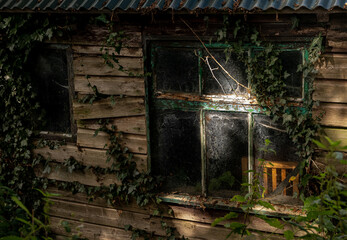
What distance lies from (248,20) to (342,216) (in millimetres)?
2260

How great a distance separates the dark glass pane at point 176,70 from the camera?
5051 millimetres

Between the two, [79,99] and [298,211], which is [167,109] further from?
[298,211]

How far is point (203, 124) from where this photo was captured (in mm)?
5129

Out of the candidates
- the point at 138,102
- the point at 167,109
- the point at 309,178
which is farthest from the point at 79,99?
the point at 309,178

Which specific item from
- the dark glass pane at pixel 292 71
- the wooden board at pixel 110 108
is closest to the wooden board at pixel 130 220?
the wooden board at pixel 110 108

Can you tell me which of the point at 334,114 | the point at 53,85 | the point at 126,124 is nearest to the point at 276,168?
the point at 334,114

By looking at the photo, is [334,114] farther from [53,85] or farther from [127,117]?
[53,85]

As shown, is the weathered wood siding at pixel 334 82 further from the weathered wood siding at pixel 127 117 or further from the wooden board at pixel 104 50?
the wooden board at pixel 104 50

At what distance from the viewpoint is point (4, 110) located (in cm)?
604

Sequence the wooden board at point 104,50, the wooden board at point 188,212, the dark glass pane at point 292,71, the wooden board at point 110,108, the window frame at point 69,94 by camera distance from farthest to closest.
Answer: the window frame at point 69,94
the wooden board at point 110,108
the wooden board at point 104,50
the wooden board at point 188,212
the dark glass pane at point 292,71

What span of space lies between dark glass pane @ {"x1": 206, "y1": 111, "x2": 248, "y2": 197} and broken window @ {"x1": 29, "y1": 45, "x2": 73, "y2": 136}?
1919 mm

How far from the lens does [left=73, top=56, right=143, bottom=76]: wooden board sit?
17.0ft

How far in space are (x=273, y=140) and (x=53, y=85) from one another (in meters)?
2.92

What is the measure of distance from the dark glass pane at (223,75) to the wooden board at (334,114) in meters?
0.88
